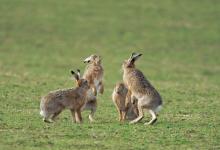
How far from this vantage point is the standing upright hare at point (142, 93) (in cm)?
Result: 1488

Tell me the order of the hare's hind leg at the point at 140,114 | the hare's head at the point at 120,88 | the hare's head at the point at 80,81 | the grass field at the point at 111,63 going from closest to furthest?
the grass field at the point at 111,63, the hare's hind leg at the point at 140,114, the hare's head at the point at 80,81, the hare's head at the point at 120,88

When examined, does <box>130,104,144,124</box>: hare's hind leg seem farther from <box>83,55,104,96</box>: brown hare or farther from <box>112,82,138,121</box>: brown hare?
<box>83,55,104,96</box>: brown hare

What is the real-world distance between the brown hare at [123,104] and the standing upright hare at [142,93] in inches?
5.9

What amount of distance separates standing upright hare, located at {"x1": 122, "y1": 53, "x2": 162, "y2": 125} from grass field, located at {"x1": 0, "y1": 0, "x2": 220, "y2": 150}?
393 mm

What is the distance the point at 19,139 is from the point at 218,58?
72.3 feet

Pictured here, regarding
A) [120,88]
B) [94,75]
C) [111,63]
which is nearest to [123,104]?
[120,88]

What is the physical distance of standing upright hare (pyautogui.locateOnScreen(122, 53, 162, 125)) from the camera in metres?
14.9

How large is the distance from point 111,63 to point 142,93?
16329 millimetres

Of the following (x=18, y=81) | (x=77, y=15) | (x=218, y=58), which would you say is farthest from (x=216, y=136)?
(x=77, y=15)

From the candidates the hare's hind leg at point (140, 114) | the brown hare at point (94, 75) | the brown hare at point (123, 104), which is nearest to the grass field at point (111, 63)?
the brown hare at point (123, 104)

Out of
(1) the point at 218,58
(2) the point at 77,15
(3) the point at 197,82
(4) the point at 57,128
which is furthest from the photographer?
(2) the point at 77,15

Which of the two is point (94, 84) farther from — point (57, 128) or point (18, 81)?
point (18, 81)

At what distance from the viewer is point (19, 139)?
41.7ft

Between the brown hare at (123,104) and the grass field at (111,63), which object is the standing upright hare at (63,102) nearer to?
the grass field at (111,63)
